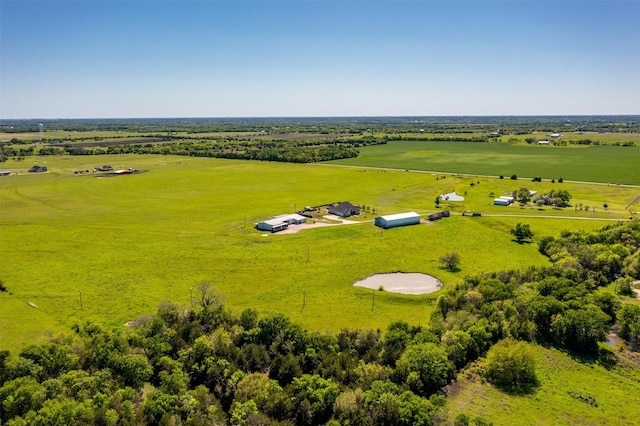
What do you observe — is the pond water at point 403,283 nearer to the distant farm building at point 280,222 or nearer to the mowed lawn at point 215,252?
the mowed lawn at point 215,252

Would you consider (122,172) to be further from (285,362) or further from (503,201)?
(285,362)

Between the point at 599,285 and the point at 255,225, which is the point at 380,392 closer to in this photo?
the point at 599,285

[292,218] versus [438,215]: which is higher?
[292,218]

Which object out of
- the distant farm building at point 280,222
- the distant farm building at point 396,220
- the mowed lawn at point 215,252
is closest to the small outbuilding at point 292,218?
the distant farm building at point 280,222

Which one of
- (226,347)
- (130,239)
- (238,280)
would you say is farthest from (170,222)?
(226,347)

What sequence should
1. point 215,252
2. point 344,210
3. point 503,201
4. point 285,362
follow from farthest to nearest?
point 503,201, point 344,210, point 215,252, point 285,362

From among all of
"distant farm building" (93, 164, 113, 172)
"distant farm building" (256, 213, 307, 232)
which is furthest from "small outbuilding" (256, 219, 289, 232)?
"distant farm building" (93, 164, 113, 172)

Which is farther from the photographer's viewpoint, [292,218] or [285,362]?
[292,218]

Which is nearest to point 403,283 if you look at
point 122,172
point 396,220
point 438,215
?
point 396,220

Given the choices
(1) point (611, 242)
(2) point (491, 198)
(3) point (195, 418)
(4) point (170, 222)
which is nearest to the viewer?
(3) point (195, 418)
